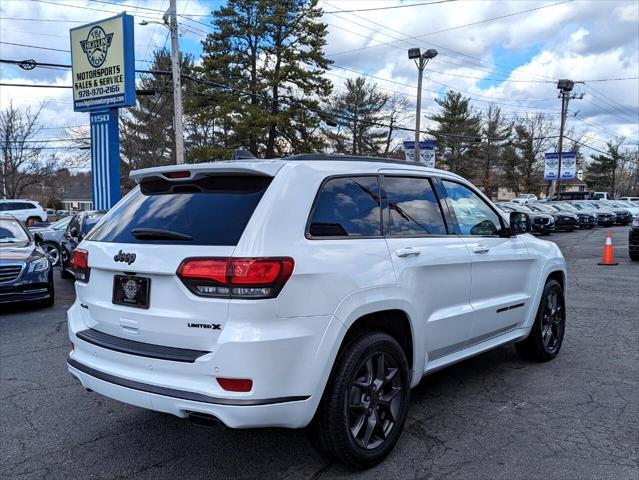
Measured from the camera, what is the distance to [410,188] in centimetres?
385

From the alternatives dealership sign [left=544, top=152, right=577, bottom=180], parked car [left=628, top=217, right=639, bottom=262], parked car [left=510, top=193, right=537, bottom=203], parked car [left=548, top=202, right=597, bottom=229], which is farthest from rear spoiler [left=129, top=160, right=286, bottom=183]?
dealership sign [left=544, top=152, right=577, bottom=180]

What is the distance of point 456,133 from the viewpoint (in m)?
61.2

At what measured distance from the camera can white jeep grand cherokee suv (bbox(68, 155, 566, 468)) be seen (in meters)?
2.68

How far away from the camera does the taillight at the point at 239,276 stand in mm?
2646

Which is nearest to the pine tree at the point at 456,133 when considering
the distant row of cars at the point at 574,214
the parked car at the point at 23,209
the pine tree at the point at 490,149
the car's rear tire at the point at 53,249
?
the pine tree at the point at 490,149

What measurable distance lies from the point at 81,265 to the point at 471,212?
9.76 ft

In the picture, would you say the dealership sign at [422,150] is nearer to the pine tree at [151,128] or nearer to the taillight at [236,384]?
the pine tree at [151,128]

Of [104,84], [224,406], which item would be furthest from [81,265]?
[104,84]

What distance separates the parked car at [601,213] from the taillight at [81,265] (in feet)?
112

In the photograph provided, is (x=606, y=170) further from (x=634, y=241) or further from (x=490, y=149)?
(x=634, y=241)

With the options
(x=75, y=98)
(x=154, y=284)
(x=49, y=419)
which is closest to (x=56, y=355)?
(x=49, y=419)

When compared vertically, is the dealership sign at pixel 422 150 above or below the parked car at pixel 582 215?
above

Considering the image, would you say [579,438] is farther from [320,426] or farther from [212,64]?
[212,64]

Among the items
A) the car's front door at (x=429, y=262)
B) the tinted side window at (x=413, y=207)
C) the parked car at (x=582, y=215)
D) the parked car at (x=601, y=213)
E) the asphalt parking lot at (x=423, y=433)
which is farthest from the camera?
the parked car at (x=601, y=213)
